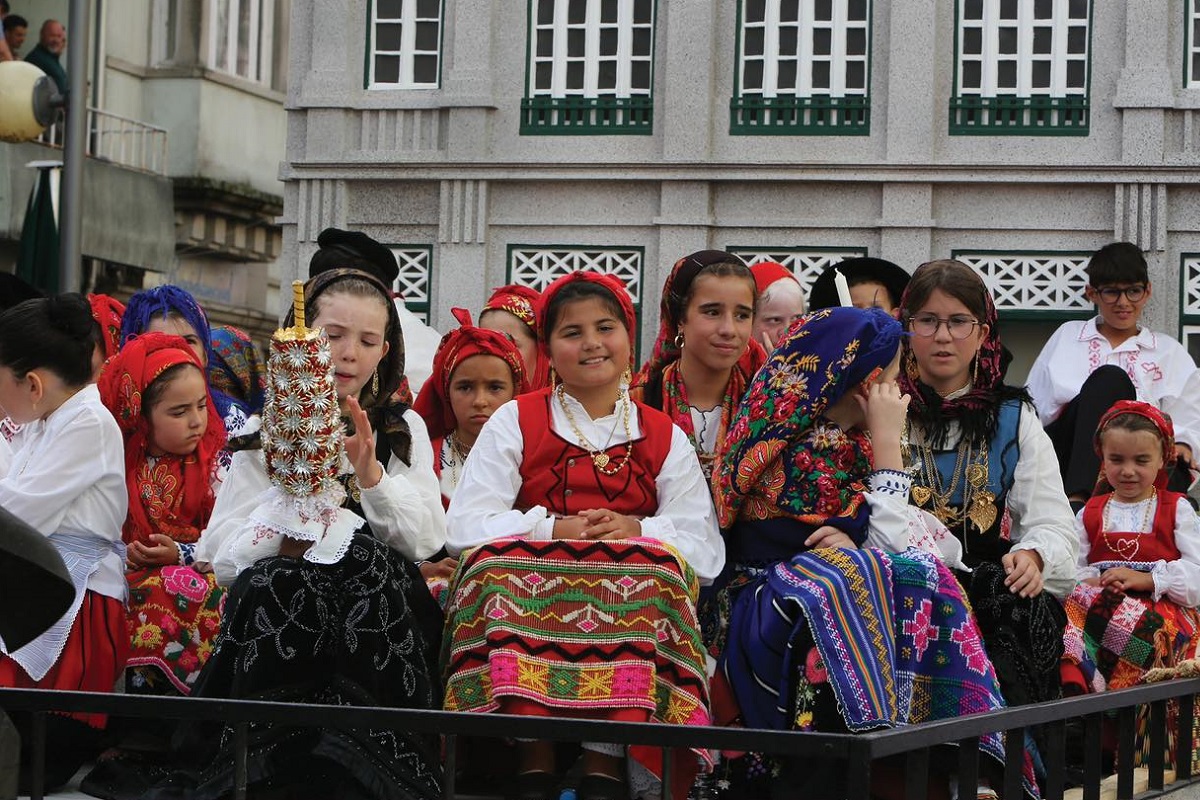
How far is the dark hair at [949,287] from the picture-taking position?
23.1ft

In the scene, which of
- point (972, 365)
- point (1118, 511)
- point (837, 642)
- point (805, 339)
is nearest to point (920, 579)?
point (837, 642)

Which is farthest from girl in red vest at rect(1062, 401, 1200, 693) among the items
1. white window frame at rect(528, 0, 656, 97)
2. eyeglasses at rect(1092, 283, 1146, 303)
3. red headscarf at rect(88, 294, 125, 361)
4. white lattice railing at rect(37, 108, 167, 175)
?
white lattice railing at rect(37, 108, 167, 175)

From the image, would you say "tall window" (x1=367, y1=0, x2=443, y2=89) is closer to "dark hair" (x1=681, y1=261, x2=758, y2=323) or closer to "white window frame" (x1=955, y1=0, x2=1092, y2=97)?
"white window frame" (x1=955, y1=0, x2=1092, y2=97)

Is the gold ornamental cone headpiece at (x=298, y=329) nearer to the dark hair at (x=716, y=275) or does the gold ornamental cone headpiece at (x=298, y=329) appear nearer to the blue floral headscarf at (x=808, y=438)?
the blue floral headscarf at (x=808, y=438)

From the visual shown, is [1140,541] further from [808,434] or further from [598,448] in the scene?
[598,448]

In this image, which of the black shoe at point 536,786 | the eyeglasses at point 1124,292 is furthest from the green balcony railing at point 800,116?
the black shoe at point 536,786

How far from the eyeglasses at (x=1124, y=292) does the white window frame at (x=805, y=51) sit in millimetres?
4900

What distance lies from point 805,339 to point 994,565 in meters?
1.06

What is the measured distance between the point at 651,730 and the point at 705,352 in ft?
8.54

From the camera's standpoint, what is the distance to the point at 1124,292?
11.6 metres

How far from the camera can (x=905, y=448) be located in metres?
6.92

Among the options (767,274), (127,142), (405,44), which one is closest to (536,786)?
(767,274)

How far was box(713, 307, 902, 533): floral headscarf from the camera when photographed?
251 inches

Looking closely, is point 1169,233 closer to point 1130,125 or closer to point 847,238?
point 1130,125
